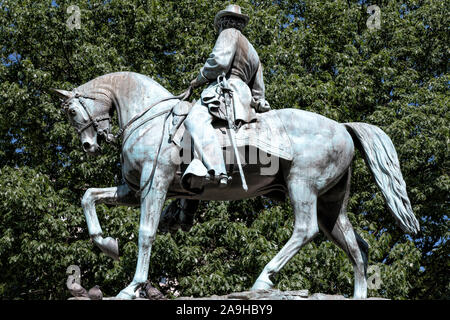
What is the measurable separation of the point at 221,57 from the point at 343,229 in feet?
8.02

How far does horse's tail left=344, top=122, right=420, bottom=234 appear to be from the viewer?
9.24 metres

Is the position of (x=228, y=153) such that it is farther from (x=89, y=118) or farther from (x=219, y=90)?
(x=89, y=118)

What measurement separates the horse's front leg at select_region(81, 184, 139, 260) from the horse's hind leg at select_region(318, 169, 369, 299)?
2.24m

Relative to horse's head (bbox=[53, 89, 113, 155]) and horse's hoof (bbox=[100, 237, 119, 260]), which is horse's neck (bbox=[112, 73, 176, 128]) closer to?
horse's head (bbox=[53, 89, 113, 155])

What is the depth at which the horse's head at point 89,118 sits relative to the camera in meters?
9.73

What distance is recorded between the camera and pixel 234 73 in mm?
9781

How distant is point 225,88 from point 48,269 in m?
7.33

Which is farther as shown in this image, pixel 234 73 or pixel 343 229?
pixel 234 73

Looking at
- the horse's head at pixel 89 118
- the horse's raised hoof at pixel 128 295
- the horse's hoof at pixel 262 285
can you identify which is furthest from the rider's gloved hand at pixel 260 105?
the horse's raised hoof at pixel 128 295

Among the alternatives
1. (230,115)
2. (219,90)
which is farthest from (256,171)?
(219,90)

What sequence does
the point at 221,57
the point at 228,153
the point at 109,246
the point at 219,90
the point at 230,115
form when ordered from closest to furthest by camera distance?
the point at 109,246, the point at 228,153, the point at 230,115, the point at 219,90, the point at 221,57

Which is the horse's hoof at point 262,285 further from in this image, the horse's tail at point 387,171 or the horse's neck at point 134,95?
the horse's neck at point 134,95

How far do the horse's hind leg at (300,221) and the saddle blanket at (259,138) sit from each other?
37 centimetres
